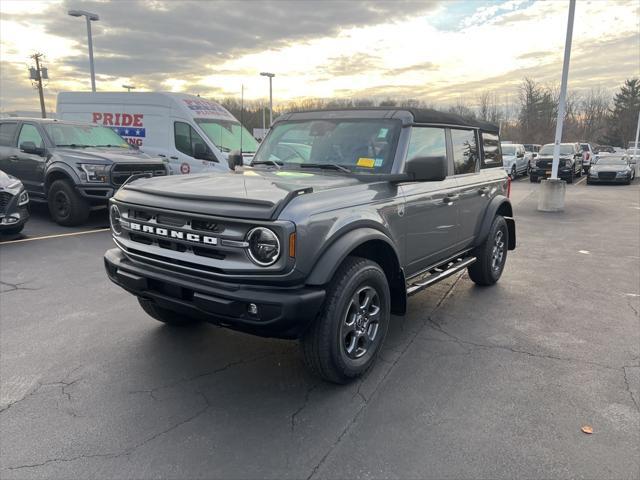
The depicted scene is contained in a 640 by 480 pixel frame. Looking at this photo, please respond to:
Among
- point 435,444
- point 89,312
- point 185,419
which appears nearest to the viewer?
point 435,444

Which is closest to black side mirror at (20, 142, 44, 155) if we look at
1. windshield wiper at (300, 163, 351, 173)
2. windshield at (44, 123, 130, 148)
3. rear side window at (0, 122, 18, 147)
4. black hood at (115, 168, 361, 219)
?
windshield at (44, 123, 130, 148)

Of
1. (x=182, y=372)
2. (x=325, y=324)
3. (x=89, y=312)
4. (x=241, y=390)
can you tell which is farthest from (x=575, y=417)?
(x=89, y=312)

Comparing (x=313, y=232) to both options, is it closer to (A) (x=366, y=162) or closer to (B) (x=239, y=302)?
(B) (x=239, y=302)

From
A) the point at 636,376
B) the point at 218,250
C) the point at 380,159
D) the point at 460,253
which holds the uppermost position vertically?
the point at 380,159

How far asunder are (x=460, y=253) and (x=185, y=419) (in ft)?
10.9

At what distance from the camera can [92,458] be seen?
257cm

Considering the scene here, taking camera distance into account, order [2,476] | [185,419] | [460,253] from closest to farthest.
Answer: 1. [2,476]
2. [185,419]
3. [460,253]

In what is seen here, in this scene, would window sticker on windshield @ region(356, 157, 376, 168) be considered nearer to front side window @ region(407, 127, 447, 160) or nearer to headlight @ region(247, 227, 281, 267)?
front side window @ region(407, 127, 447, 160)

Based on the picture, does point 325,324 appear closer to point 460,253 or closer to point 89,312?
point 460,253

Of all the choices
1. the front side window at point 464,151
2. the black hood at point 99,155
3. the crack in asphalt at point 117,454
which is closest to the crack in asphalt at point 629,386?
the front side window at point 464,151

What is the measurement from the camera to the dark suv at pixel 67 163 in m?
8.70

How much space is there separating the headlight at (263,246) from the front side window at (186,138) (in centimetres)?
979

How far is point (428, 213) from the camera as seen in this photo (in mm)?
4172

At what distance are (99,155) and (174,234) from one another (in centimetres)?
690
